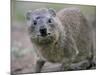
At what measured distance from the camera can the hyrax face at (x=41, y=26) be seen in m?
2.24

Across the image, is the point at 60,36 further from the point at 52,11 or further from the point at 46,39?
the point at 52,11

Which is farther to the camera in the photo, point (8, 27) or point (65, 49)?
point (65, 49)

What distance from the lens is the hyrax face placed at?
224 cm

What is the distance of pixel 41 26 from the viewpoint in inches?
88.7

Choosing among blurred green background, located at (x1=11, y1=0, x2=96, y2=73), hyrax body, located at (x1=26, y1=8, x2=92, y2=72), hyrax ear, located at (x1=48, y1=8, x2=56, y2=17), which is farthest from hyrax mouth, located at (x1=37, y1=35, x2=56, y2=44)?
hyrax ear, located at (x1=48, y1=8, x2=56, y2=17)

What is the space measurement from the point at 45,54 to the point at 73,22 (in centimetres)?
61

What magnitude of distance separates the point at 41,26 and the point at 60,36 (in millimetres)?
304

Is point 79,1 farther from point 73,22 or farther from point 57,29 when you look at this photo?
point 57,29

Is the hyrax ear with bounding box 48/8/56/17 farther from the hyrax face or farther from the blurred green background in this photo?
the blurred green background

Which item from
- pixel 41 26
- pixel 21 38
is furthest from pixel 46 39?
pixel 21 38

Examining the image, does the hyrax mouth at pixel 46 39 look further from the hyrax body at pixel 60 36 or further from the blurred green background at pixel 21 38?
the blurred green background at pixel 21 38

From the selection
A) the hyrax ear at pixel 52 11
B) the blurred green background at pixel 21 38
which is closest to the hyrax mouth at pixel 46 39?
the blurred green background at pixel 21 38
